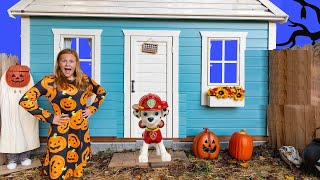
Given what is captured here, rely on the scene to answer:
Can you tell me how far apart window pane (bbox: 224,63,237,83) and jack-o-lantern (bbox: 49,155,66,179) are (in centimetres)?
360

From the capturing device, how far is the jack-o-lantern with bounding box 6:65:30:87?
546cm

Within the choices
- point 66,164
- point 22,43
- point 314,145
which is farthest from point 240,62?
point 22,43

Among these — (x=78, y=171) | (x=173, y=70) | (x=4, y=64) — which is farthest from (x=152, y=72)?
(x=4, y=64)

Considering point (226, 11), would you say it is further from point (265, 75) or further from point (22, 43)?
point (22, 43)

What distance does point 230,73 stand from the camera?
6.75 m

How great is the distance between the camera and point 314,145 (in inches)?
201

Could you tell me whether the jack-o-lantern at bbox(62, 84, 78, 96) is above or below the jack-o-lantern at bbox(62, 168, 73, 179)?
above

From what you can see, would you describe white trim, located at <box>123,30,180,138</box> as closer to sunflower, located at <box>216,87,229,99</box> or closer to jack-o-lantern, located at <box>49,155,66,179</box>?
sunflower, located at <box>216,87,229,99</box>

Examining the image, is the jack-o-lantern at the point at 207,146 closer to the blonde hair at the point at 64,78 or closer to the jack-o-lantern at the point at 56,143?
the blonde hair at the point at 64,78

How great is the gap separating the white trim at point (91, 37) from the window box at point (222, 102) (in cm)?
222

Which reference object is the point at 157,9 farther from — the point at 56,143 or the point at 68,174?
the point at 68,174

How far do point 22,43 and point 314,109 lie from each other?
5.49m

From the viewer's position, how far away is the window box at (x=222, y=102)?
253 inches

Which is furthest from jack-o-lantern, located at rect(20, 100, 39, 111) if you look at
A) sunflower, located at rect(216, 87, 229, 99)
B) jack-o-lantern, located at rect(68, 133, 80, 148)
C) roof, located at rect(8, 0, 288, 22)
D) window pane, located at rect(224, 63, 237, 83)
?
window pane, located at rect(224, 63, 237, 83)
